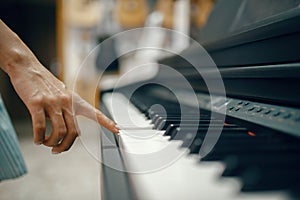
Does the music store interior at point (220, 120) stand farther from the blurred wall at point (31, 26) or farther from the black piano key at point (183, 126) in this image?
the blurred wall at point (31, 26)

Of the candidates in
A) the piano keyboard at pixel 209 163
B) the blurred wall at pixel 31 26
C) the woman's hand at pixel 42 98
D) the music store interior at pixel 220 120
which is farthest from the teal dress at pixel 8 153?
the blurred wall at pixel 31 26

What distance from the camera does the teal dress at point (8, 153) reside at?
1.15 m

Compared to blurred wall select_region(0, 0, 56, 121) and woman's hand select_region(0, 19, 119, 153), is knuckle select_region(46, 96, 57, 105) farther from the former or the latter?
blurred wall select_region(0, 0, 56, 121)

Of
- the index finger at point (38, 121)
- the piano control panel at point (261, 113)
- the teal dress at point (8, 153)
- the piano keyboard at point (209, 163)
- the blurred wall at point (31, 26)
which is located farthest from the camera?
the blurred wall at point (31, 26)

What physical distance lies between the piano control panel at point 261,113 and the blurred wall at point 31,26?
21.5 ft

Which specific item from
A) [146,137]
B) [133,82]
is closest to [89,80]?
[133,82]

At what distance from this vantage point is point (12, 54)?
69 centimetres

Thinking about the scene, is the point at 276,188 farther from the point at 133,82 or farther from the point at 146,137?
the point at 133,82

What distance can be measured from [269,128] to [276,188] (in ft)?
0.65

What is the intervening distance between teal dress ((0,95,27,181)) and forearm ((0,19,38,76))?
51cm

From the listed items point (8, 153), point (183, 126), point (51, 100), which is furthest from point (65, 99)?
point (8, 153)

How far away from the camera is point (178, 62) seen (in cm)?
135

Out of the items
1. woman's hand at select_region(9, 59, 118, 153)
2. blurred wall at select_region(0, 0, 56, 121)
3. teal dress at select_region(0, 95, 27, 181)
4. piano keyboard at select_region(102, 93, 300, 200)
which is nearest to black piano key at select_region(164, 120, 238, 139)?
piano keyboard at select_region(102, 93, 300, 200)

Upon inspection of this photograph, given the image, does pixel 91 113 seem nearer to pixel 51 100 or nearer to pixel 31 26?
pixel 51 100
